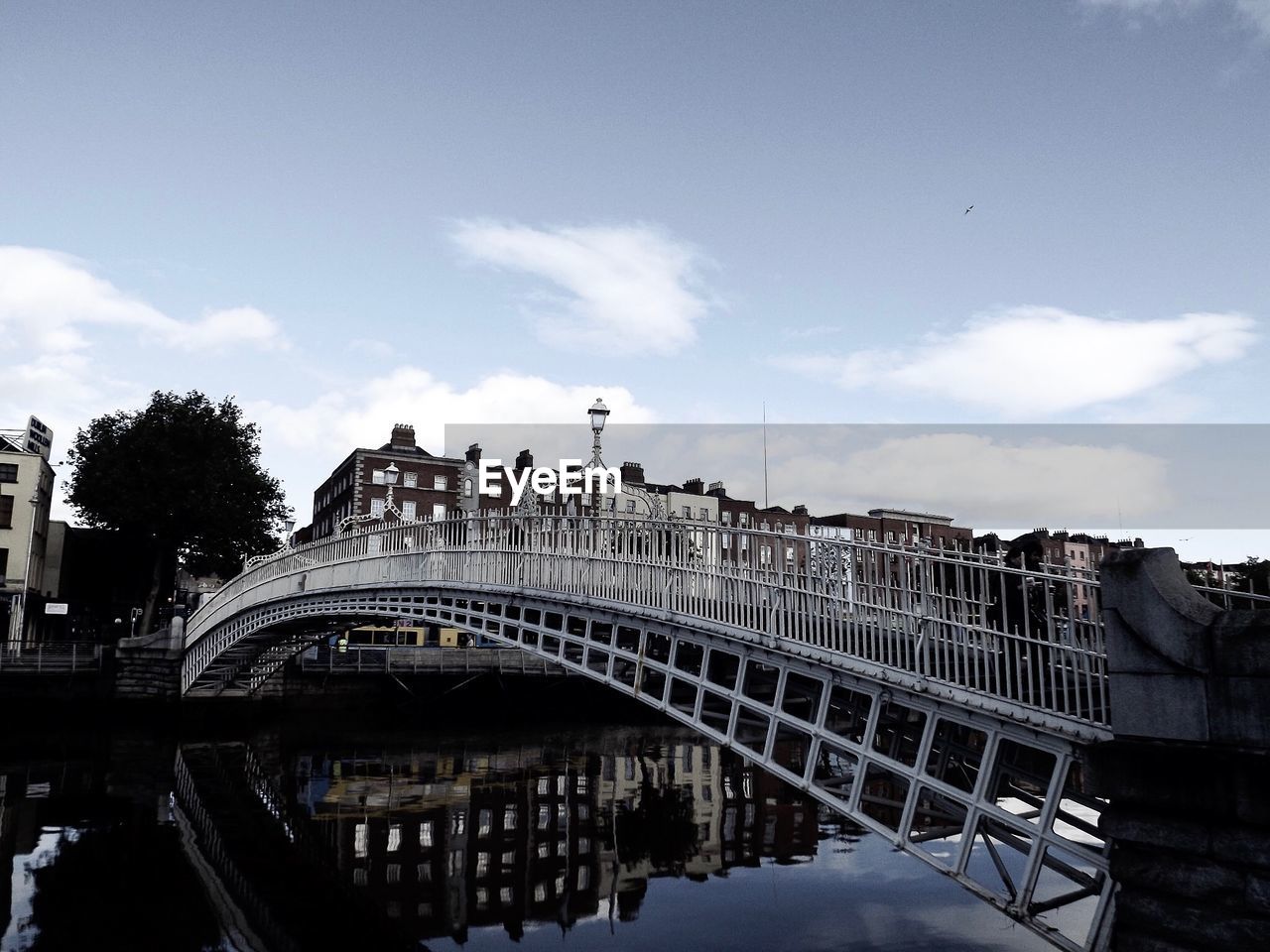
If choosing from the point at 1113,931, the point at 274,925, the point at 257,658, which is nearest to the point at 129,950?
the point at 274,925

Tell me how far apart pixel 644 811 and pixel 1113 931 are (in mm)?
15045

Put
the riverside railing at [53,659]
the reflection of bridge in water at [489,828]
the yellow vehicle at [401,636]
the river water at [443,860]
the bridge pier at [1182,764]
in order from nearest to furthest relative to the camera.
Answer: the bridge pier at [1182,764] < the river water at [443,860] < the reflection of bridge in water at [489,828] < the riverside railing at [53,659] < the yellow vehicle at [401,636]

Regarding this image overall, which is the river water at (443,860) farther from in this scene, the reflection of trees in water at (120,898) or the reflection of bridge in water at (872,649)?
the reflection of bridge in water at (872,649)

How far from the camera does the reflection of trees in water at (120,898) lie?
504 inches

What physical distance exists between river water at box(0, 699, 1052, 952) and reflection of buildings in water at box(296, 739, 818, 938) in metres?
0.07

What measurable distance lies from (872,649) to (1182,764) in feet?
11.0

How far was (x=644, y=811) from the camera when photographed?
72.3 feet

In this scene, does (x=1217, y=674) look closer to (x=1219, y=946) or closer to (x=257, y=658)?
(x=1219, y=946)

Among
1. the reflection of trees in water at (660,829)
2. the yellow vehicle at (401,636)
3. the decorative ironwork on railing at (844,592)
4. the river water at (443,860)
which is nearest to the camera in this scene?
the decorative ironwork on railing at (844,592)

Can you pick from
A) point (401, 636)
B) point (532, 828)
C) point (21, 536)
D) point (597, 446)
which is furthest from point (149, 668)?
point (597, 446)

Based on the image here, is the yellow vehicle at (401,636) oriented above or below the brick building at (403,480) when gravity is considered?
below

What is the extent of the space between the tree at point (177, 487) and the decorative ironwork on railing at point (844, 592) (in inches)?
1327

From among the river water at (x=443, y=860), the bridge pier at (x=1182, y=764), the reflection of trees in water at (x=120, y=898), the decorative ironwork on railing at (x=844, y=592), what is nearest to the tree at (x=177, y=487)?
the river water at (x=443, y=860)

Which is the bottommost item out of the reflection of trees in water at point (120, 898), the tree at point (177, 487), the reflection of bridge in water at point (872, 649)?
the reflection of trees in water at point (120, 898)
